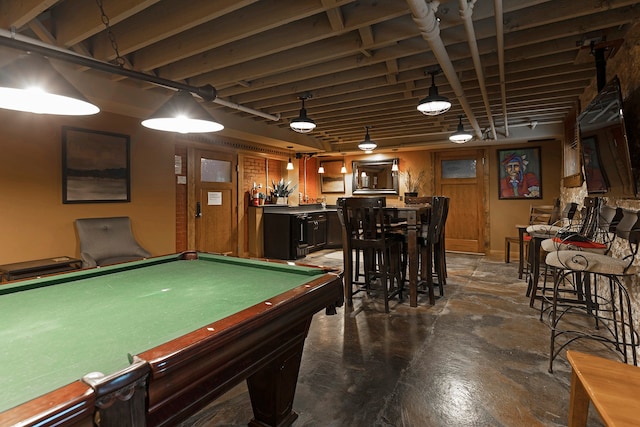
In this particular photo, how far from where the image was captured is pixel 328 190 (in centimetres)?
851

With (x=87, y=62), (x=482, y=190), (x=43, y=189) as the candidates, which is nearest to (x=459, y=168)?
(x=482, y=190)

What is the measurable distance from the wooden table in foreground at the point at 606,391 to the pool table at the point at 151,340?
3.58 ft

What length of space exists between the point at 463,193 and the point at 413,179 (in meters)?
1.11

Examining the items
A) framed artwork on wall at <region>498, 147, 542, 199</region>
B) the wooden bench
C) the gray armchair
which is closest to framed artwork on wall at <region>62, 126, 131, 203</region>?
the gray armchair

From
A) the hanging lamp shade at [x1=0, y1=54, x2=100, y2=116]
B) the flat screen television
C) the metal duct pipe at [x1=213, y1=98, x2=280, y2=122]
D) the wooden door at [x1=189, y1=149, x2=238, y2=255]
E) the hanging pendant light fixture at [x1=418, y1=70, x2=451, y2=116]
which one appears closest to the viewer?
the hanging lamp shade at [x1=0, y1=54, x2=100, y2=116]

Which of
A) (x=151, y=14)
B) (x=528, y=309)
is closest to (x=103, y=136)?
(x=151, y=14)

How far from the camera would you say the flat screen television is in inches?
87.0

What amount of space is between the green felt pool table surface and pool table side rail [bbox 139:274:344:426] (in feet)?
0.29

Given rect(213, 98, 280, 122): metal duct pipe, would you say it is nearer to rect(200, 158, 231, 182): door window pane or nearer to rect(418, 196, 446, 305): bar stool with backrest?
rect(200, 158, 231, 182): door window pane

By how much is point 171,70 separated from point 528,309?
4.58 meters

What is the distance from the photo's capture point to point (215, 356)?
40.6 inches

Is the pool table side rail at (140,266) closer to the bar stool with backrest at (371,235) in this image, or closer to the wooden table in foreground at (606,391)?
the wooden table in foreground at (606,391)

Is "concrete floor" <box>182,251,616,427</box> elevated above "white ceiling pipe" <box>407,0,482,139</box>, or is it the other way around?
"white ceiling pipe" <box>407,0,482,139</box>

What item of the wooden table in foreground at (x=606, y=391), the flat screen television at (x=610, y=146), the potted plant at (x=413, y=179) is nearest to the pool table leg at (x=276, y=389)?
the wooden table in foreground at (x=606, y=391)
